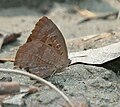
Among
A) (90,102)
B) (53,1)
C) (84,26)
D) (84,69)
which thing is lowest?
(90,102)

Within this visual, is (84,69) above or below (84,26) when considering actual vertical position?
below

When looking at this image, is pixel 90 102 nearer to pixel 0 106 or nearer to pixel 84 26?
pixel 0 106

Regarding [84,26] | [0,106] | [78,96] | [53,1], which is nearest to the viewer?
[0,106]

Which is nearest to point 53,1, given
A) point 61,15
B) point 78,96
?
point 61,15

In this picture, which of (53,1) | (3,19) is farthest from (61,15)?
(3,19)

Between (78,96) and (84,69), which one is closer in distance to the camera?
(78,96)

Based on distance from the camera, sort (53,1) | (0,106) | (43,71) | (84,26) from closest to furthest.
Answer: (0,106)
(43,71)
(84,26)
(53,1)
